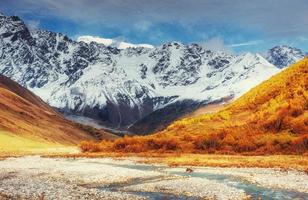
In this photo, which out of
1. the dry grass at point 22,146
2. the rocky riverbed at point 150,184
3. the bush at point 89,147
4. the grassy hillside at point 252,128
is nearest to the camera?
the rocky riverbed at point 150,184

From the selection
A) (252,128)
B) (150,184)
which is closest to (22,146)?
(252,128)

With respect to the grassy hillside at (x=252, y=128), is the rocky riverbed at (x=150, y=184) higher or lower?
lower

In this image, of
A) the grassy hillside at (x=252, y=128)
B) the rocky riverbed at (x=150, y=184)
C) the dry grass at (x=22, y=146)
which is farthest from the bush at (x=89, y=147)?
the rocky riverbed at (x=150, y=184)

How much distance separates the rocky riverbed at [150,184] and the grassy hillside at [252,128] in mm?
25874

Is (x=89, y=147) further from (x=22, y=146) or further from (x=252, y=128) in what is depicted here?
(x=252, y=128)

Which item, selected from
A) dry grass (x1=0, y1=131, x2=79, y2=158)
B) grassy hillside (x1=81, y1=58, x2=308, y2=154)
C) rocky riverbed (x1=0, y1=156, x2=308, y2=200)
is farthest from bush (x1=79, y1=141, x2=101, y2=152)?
rocky riverbed (x1=0, y1=156, x2=308, y2=200)

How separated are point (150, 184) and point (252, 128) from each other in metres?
52.6

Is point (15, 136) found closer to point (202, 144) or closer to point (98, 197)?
point (202, 144)

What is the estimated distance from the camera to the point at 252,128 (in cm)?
9994

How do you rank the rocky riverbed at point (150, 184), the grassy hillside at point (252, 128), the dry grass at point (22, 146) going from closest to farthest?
the rocky riverbed at point (150, 184) < the grassy hillside at point (252, 128) < the dry grass at point (22, 146)

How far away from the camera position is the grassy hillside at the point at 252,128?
9050cm

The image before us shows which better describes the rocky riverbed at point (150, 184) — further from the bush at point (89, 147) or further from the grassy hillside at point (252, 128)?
the bush at point (89, 147)

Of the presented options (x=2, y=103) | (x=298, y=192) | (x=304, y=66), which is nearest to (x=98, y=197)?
(x=298, y=192)

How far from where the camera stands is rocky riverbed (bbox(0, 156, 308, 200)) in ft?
141
